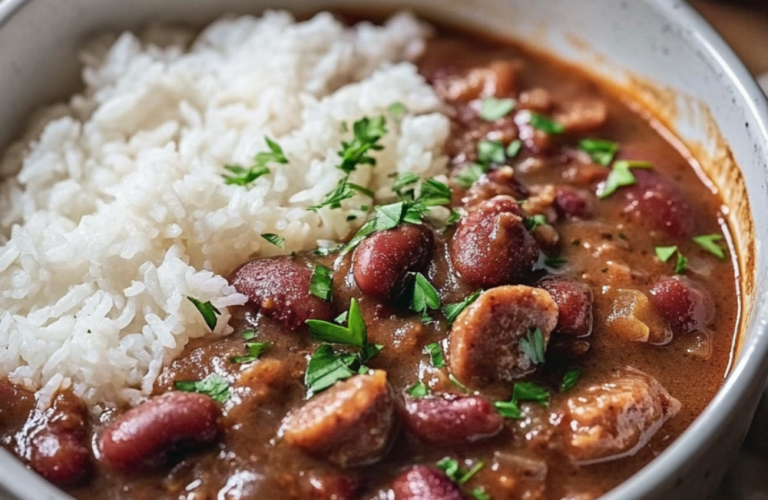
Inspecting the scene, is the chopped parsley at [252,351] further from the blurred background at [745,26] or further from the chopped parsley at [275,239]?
the blurred background at [745,26]

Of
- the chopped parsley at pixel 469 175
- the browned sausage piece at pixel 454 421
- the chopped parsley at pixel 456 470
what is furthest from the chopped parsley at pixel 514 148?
the chopped parsley at pixel 456 470

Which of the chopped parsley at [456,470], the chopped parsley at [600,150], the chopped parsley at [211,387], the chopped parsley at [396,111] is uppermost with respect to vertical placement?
the chopped parsley at [396,111]

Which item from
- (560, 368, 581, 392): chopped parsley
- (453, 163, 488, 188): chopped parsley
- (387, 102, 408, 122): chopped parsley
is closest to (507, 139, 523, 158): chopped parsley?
(453, 163, 488, 188): chopped parsley

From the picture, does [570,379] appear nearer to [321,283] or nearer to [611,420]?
[611,420]

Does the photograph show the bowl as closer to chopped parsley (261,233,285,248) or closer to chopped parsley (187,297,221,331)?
chopped parsley (187,297,221,331)

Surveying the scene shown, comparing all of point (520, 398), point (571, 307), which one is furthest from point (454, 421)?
point (571, 307)

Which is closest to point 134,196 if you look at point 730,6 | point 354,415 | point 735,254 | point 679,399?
point 354,415
